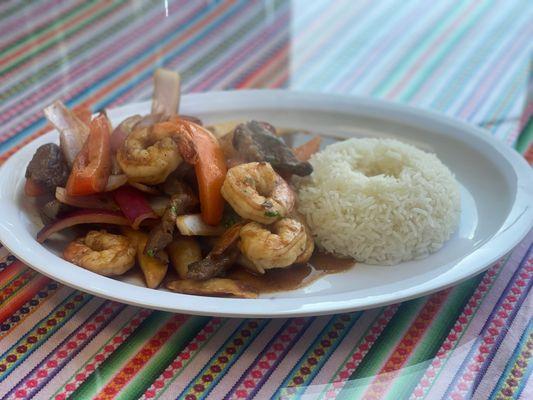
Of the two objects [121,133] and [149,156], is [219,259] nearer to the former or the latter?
[149,156]

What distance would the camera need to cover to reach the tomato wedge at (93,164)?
2.08 m

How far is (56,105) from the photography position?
2.32 metres

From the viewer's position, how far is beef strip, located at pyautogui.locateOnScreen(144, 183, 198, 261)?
1965 mm

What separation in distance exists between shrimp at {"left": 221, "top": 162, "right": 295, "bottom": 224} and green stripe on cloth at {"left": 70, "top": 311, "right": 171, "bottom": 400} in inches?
13.3

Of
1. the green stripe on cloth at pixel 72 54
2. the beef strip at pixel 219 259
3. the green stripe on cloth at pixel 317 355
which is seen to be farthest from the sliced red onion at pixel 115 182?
the green stripe on cloth at pixel 72 54

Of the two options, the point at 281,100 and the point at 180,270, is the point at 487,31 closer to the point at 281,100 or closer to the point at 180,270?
the point at 281,100

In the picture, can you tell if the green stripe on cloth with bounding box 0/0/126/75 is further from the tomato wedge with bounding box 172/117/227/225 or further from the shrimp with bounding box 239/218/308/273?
the shrimp with bounding box 239/218/308/273

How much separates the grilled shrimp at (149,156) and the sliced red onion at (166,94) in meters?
0.33

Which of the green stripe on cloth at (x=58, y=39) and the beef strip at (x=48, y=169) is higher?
the beef strip at (x=48, y=169)

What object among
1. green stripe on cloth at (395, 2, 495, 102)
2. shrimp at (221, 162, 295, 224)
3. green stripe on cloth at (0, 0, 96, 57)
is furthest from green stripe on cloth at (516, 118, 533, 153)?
green stripe on cloth at (0, 0, 96, 57)

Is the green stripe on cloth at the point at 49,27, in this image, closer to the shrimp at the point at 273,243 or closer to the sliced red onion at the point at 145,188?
the sliced red onion at the point at 145,188

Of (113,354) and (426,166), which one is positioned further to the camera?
(426,166)

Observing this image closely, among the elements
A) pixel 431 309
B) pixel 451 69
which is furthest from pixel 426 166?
pixel 451 69

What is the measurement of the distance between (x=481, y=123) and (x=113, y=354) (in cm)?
196
